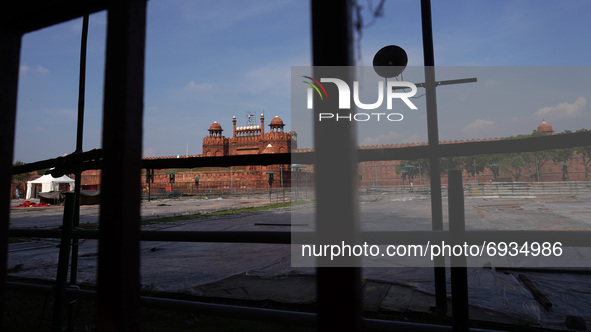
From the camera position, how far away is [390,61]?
3.66m

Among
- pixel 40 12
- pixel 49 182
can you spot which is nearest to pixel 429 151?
pixel 40 12

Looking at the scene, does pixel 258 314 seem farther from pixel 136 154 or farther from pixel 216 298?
pixel 216 298

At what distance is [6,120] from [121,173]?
18.9 inches

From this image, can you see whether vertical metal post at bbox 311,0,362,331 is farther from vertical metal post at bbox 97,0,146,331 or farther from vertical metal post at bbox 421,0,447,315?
vertical metal post at bbox 421,0,447,315

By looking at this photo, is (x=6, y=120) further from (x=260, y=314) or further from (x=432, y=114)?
(x=432, y=114)

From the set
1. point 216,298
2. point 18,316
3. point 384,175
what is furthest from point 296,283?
point 384,175

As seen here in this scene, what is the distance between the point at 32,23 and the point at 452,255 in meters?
1.26

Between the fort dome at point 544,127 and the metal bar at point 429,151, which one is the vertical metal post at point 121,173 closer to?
the metal bar at point 429,151

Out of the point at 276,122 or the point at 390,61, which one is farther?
the point at 276,122

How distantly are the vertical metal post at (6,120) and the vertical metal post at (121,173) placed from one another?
1.27ft

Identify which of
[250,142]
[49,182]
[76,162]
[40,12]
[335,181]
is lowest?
[335,181]

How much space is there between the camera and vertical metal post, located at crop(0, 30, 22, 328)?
2.70ft

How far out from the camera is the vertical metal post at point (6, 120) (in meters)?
0.82

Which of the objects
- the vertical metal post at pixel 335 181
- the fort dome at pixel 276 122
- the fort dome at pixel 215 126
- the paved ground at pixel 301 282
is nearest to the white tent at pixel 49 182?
the fort dome at pixel 215 126
